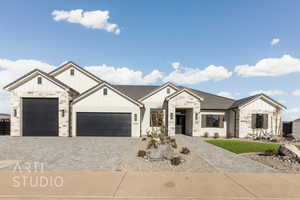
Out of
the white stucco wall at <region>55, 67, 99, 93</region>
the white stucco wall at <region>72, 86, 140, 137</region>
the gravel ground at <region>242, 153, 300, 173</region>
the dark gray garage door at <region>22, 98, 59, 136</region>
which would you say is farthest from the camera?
the white stucco wall at <region>55, 67, 99, 93</region>

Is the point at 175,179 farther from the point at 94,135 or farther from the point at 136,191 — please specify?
the point at 94,135

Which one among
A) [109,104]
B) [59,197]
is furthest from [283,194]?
[109,104]

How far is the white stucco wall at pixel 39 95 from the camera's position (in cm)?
1675

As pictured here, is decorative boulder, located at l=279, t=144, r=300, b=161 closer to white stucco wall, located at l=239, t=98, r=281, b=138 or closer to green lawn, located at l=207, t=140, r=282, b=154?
green lawn, located at l=207, t=140, r=282, b=154

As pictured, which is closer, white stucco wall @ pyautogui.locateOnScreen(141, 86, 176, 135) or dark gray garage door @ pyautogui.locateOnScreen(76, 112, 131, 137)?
dark gray garage door @ pyautogui.locateOnScreen(76, 112, 131, 137)

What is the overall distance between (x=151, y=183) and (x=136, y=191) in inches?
27.4

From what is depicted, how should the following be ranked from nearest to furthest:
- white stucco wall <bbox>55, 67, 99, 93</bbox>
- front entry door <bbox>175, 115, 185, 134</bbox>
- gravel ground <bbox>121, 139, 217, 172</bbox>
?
gravel ground <bbox>121, 139, 217, 172</bbox> → white stucco wall <bbox>55, 67, 99, 93</bbox> → front entry door <bbox>175, 115, 185, 134</bbox>

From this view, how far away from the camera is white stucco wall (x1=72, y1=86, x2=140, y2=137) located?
1756 cm

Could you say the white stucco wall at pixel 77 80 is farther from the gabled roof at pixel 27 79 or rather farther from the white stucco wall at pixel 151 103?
the white stucco wall at pixel 151 103

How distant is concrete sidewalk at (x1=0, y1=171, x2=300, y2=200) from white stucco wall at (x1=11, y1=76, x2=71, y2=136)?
11537mm

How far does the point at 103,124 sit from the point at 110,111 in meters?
1.51

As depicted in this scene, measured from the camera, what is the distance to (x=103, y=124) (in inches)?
692

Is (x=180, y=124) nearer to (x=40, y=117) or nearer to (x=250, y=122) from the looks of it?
(x=250, y=122)

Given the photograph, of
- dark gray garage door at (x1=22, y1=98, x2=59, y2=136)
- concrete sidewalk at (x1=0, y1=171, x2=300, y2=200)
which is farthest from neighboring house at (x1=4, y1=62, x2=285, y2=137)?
concrete sidewalk at (x1=0, y1=171, x2=300, y2=200)
